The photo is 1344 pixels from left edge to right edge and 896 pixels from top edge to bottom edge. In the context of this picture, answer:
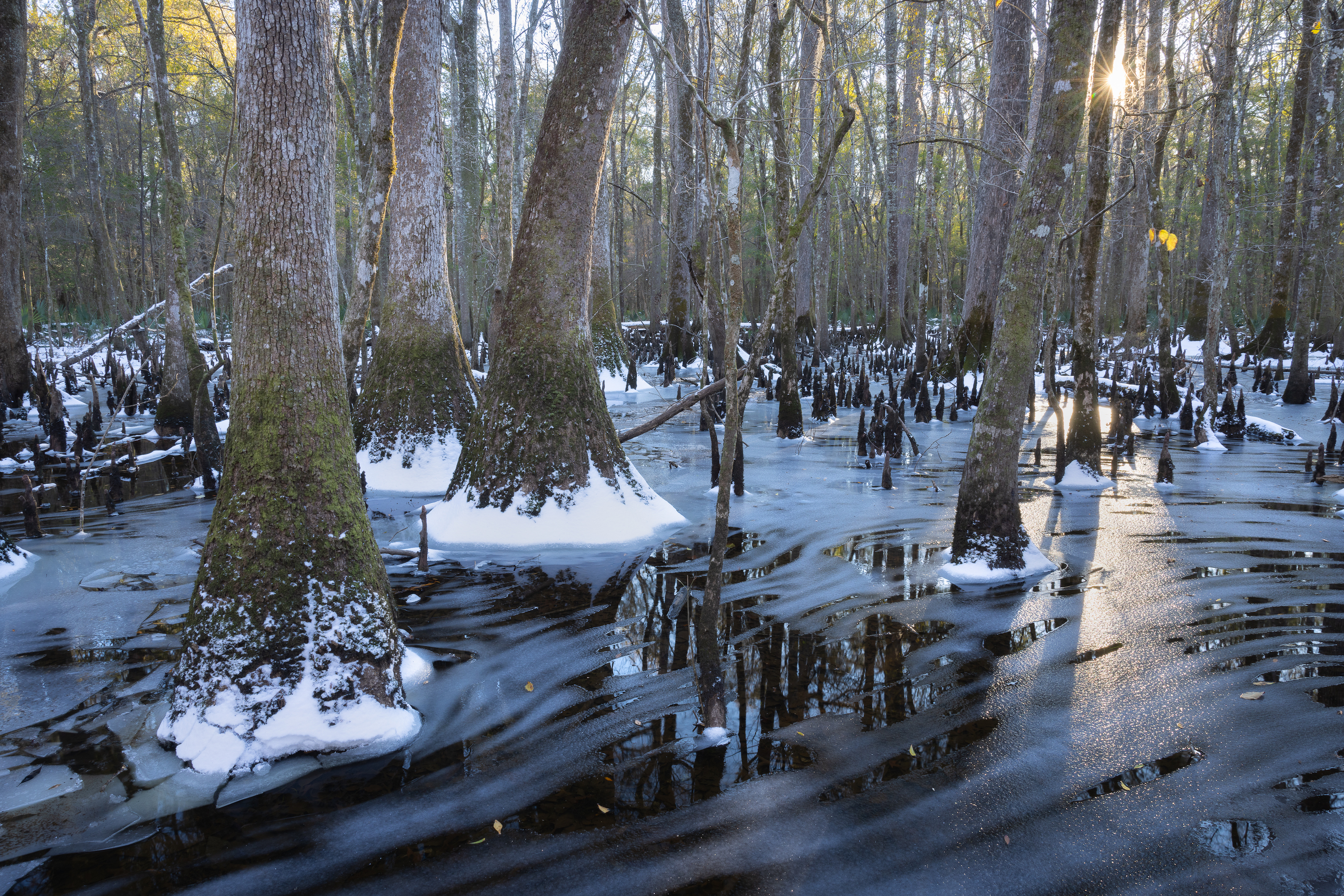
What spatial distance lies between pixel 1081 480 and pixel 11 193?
1332 centimetres

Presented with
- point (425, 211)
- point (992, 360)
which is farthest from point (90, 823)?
point (425, 211)

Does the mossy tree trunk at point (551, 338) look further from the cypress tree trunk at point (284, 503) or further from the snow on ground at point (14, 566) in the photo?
the snow on ground at point (14, 566)

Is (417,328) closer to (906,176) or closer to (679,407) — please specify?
(679,407)

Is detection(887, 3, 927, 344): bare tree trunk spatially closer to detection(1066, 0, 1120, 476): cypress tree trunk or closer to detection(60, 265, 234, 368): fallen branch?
detection(1066, 0, 1120, 476): cypress tree trunk

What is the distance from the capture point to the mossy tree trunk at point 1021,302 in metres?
4.30

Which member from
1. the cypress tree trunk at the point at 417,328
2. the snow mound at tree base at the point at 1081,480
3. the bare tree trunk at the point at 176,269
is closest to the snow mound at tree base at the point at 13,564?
the bare tree trunk at the point at 176,269

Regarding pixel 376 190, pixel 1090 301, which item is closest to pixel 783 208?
pixel 1090 301

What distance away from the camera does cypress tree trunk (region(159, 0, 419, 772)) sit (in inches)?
109

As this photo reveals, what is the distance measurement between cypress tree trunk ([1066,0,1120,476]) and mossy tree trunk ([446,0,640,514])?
3.52 m

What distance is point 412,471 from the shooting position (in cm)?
714

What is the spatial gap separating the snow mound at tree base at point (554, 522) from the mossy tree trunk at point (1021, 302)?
2.20 m

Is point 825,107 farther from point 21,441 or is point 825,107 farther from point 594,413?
point 21,441

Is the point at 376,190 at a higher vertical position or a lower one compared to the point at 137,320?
higher

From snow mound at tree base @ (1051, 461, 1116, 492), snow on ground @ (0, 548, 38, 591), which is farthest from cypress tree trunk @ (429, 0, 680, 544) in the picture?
snow mound at tree base @ (1051, 461, 1116, 492)
